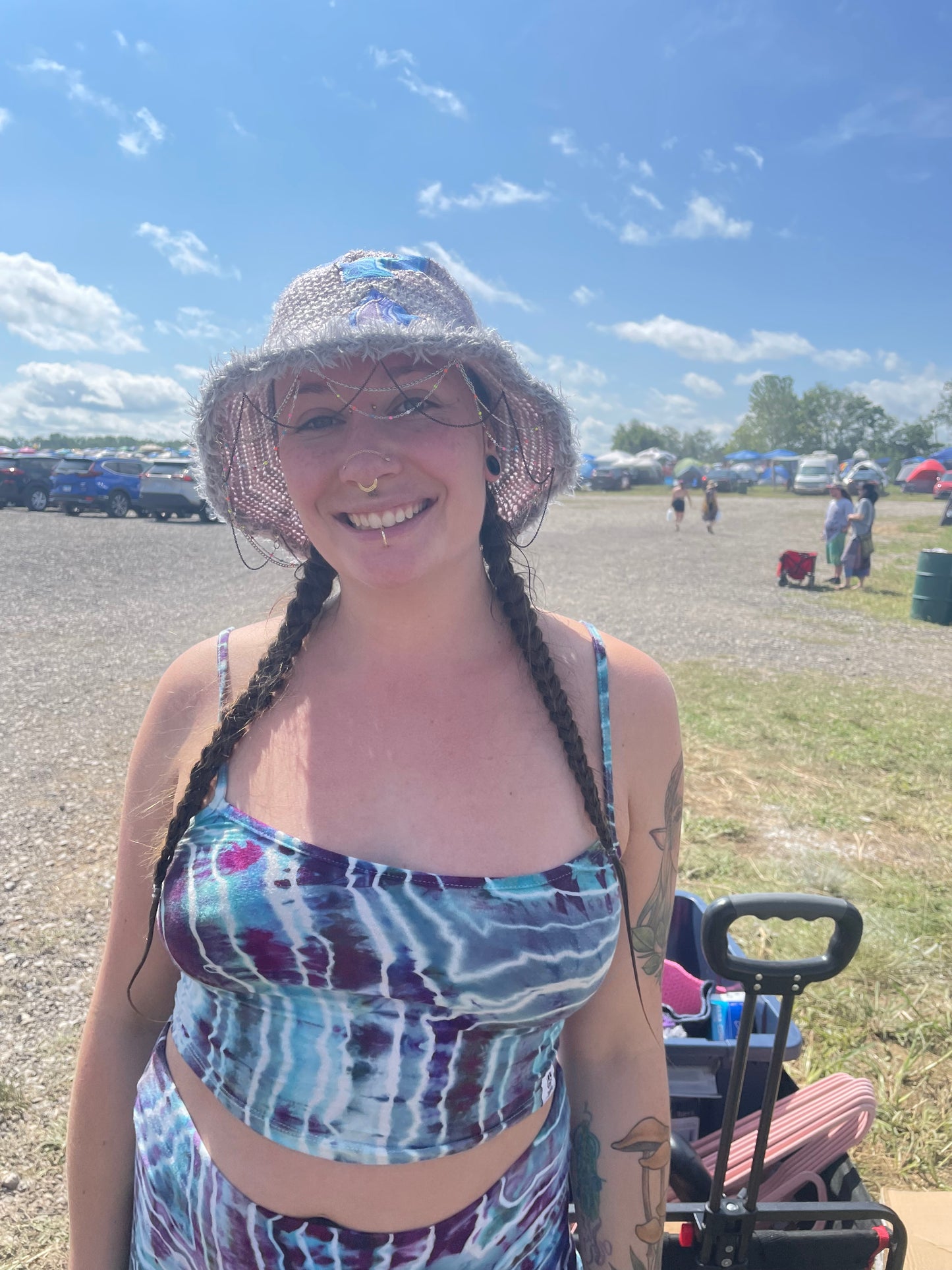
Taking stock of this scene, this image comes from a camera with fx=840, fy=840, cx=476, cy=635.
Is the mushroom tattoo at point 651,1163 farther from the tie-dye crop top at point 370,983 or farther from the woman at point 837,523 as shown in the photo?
the woman at point 837,523

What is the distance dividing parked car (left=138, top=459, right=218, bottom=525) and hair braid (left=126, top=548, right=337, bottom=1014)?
24.9 meters

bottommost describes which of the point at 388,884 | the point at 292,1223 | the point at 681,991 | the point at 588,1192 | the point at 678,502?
the point at 681,991

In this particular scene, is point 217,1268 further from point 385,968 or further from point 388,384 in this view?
point 388,384

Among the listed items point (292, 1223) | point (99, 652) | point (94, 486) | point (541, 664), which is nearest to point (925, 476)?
point (94, 486)

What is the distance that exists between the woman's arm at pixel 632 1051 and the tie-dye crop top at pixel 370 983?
201 millimetres

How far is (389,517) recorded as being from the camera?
4.29 feet

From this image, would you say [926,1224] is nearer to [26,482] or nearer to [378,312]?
[378,312]

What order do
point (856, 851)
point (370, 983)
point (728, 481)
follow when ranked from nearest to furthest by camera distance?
point (370, 983), point (856, 851), point (728, 481)

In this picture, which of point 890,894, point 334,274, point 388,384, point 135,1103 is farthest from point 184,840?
point 890,894

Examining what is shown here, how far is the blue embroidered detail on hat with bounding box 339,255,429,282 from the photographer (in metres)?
1.40

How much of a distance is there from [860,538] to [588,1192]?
15.0m

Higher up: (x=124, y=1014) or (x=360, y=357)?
(x=360, y=357)

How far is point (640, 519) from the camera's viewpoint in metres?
31.2

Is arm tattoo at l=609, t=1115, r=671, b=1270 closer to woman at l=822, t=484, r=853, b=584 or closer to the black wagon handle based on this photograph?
the black wagon handle
